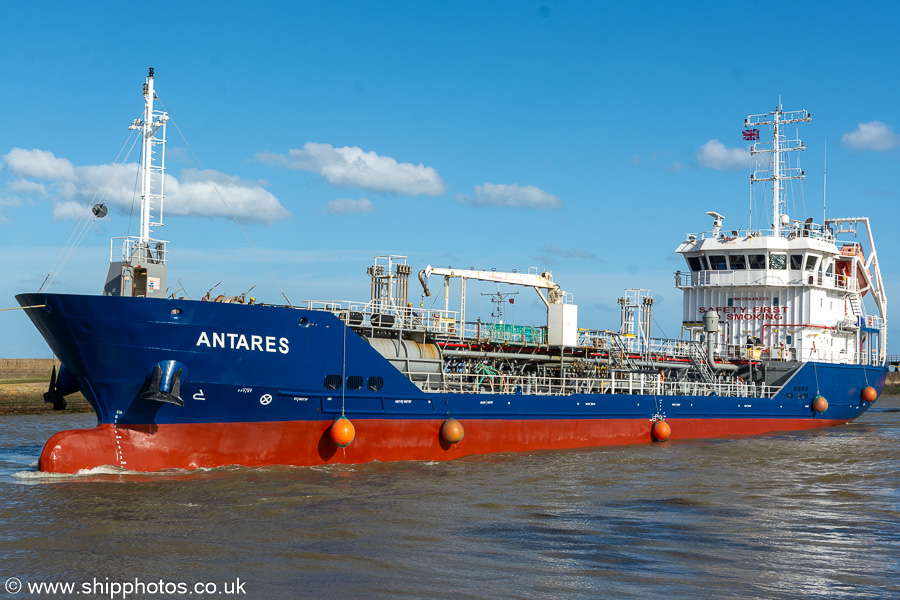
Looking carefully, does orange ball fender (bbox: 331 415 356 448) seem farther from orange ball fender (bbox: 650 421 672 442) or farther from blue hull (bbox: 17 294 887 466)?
orange ball fender (bbox: 650 421 672 442)

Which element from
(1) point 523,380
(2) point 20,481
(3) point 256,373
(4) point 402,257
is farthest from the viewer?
(1) point 523,380

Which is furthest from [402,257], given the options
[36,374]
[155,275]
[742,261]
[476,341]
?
[36,374]

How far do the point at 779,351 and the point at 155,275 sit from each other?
22.7 meters

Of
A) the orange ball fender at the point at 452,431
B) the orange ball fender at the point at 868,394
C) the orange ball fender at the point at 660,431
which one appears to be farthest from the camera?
the orange ball fender at the point at 868,394

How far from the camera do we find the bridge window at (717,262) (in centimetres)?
3231

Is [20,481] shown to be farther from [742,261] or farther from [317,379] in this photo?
[742,261]

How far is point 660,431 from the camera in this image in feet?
82.1

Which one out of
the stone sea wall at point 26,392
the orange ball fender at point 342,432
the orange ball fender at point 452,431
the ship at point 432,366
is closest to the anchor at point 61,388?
the ship at point 432,366

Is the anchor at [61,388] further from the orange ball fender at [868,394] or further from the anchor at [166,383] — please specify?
the orange ball fender at [868,394]

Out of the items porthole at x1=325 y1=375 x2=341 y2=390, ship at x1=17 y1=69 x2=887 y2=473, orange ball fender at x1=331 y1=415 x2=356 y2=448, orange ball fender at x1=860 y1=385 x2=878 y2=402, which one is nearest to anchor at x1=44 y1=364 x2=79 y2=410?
ship at x1=17 y1=69 x2=887 y2=473

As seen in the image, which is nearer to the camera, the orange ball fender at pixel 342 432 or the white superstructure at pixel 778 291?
the orange ball fender at pixel 342 432

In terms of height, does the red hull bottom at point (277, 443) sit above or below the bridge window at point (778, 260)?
below

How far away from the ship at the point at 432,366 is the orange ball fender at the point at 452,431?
0.04 metres

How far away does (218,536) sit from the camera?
1217 centimetres
